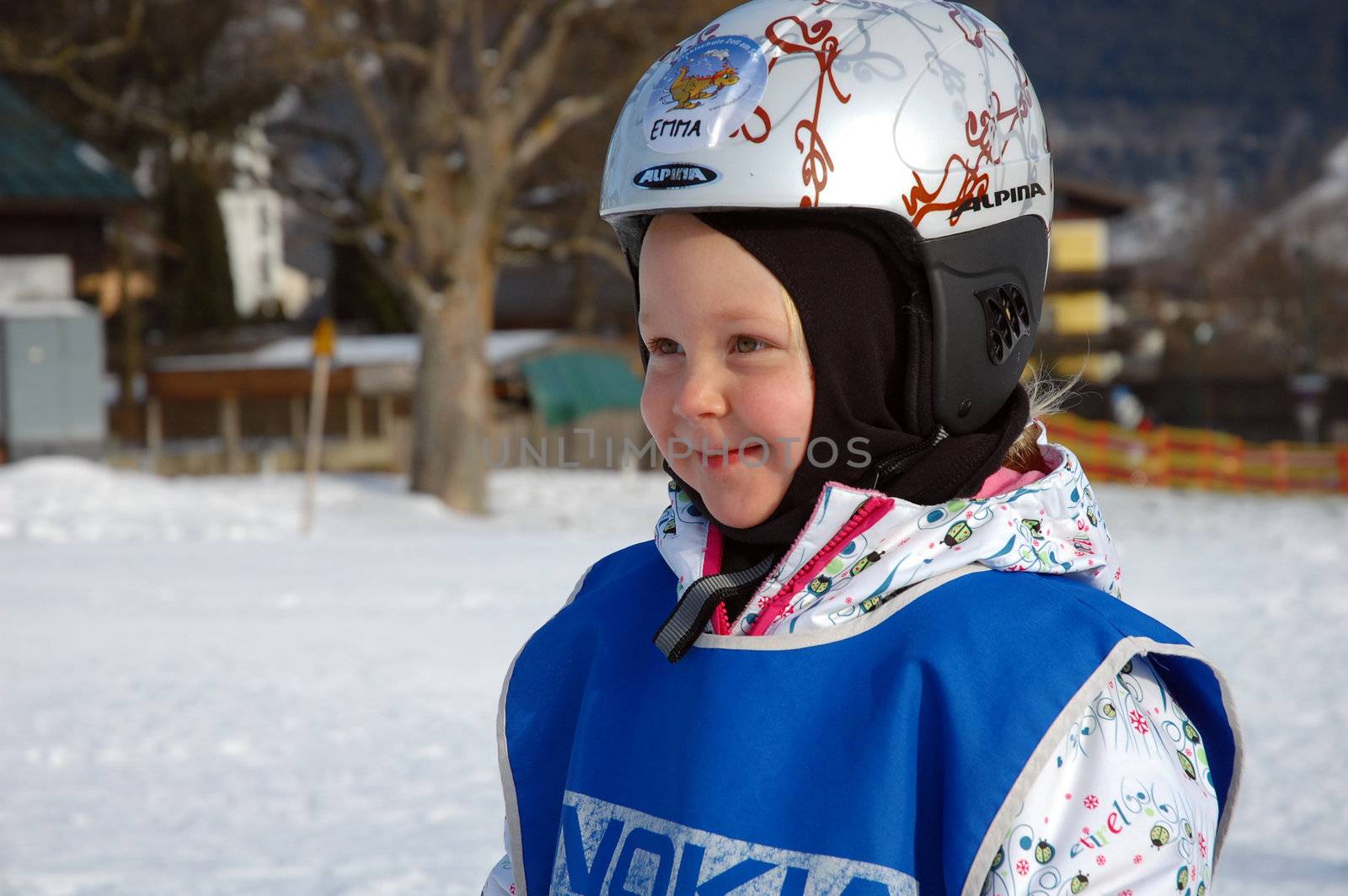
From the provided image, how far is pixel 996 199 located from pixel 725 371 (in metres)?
0.41

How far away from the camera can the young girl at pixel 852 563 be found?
135 centimetres

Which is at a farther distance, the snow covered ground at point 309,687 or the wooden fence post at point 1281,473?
the wooden fence post at point 1281,473

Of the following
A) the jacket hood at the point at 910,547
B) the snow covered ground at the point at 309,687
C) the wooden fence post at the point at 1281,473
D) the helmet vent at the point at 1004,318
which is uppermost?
the helmet vent at the point at 1004,318

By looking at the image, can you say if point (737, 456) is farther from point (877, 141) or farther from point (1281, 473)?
point (1281, 473)

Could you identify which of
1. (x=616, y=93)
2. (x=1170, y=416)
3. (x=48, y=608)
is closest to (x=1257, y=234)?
(x=1170, y=416)

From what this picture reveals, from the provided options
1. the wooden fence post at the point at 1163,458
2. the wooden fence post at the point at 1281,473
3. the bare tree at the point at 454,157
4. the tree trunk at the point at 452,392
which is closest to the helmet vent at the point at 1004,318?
the bare tree at the point at 454,157

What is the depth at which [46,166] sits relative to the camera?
62.6ft

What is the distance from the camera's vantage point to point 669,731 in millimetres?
1556

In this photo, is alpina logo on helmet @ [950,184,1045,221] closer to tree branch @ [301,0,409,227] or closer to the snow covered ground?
the snow covered ground

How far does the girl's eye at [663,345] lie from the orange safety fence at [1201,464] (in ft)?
82.1

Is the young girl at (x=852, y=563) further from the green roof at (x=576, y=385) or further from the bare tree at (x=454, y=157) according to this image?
the green roof at (x=576, y=385)

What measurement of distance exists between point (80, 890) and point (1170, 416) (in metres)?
46.6

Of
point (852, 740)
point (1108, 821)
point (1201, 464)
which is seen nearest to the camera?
point (1108, 821)

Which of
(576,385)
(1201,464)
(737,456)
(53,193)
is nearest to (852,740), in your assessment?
(737,456)
